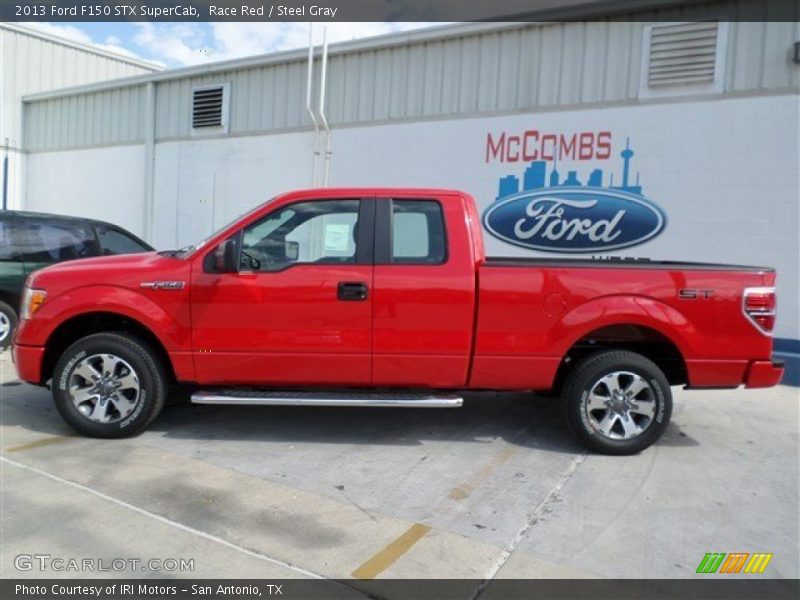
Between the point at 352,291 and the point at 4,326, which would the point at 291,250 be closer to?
the point at 352,291

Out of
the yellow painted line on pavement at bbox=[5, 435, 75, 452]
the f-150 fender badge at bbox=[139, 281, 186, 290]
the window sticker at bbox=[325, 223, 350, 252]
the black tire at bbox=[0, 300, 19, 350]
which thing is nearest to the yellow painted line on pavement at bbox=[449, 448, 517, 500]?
the window sticker at bbox=[325, 223, 350, 252]

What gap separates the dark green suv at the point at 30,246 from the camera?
7.89 m

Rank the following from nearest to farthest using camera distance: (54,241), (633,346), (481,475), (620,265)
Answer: (481,475), (620,265), (633,346), (54,241)

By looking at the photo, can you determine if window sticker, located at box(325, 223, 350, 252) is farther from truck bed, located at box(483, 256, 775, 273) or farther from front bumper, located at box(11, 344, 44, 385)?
front bumper, located at box(11, 344, 44, 385)

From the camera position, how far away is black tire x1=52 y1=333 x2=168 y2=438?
4816 millimetres

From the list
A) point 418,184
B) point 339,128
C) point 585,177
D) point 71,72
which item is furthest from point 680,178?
point 71,72

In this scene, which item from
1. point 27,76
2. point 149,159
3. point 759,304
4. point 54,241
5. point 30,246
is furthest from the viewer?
point 27,76

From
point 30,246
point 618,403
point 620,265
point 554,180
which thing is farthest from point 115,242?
point 618,403

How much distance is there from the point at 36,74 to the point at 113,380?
14315mm

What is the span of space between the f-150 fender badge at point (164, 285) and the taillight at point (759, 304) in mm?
4107

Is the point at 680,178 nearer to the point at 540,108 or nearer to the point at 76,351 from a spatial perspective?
the point at 540,108

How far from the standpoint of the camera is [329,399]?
15.4 ft

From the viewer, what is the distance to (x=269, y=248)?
15.7 ft

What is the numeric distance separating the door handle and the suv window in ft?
17.2
